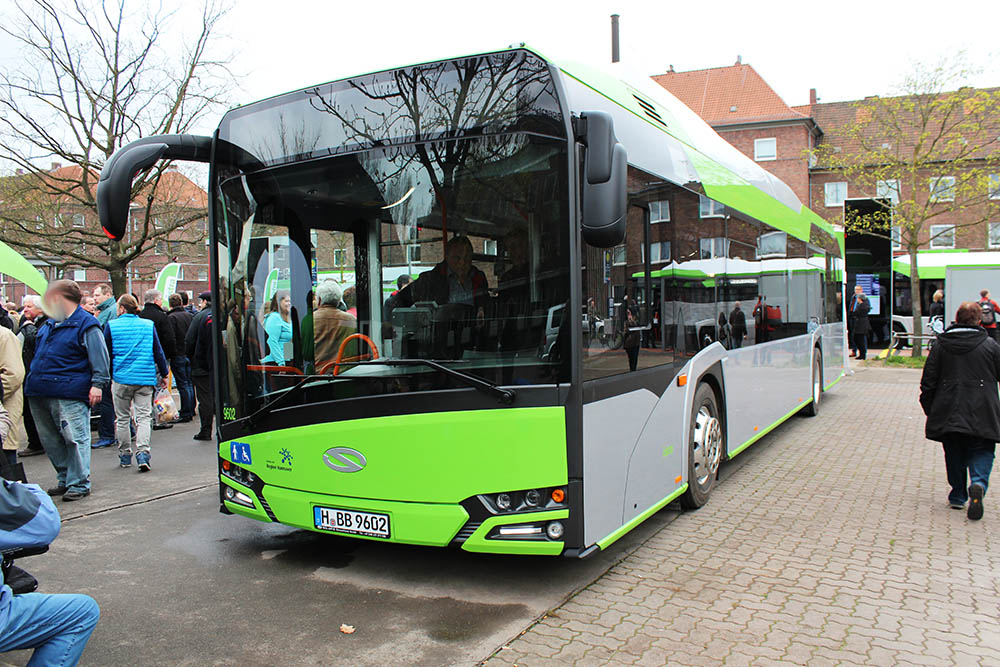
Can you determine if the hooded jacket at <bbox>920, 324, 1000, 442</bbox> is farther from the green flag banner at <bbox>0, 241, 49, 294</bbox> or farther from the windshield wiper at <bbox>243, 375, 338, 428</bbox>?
the green flag banner at <bbox>0, 241, 49, 294</bbox>

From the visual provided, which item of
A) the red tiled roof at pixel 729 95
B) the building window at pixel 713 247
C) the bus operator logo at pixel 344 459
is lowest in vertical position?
the bus operator logo at pixel 344 459

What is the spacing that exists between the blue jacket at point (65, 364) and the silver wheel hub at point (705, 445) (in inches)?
Result: 206

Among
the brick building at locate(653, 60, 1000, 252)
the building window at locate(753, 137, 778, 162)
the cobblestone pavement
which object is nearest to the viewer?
the cobblestone pavement

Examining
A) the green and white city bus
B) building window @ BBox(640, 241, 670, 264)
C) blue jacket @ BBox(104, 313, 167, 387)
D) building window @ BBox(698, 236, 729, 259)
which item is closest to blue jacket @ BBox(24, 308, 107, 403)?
blue jacket @ BBox(104, 313, 167, 387)

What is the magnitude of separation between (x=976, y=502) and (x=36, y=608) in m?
6.42

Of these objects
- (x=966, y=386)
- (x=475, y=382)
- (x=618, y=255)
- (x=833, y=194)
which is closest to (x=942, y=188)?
(x=966, y=386)

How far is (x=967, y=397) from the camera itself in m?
6.03

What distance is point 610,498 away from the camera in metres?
4.49

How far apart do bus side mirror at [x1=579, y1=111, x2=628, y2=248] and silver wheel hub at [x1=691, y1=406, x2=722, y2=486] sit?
8.61ft

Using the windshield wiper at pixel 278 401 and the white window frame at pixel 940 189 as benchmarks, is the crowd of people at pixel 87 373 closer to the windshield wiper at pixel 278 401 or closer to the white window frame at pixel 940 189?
the windshield wiper at pixel 278 401

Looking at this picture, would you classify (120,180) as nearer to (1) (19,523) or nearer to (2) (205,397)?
(1) (19,523)

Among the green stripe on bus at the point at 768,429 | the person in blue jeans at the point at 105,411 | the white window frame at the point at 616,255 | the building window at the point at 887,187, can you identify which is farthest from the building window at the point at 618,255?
the building window at the point at 887,187

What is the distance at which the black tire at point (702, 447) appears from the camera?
19.8 ft

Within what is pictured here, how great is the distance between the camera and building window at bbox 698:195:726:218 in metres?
6.40
